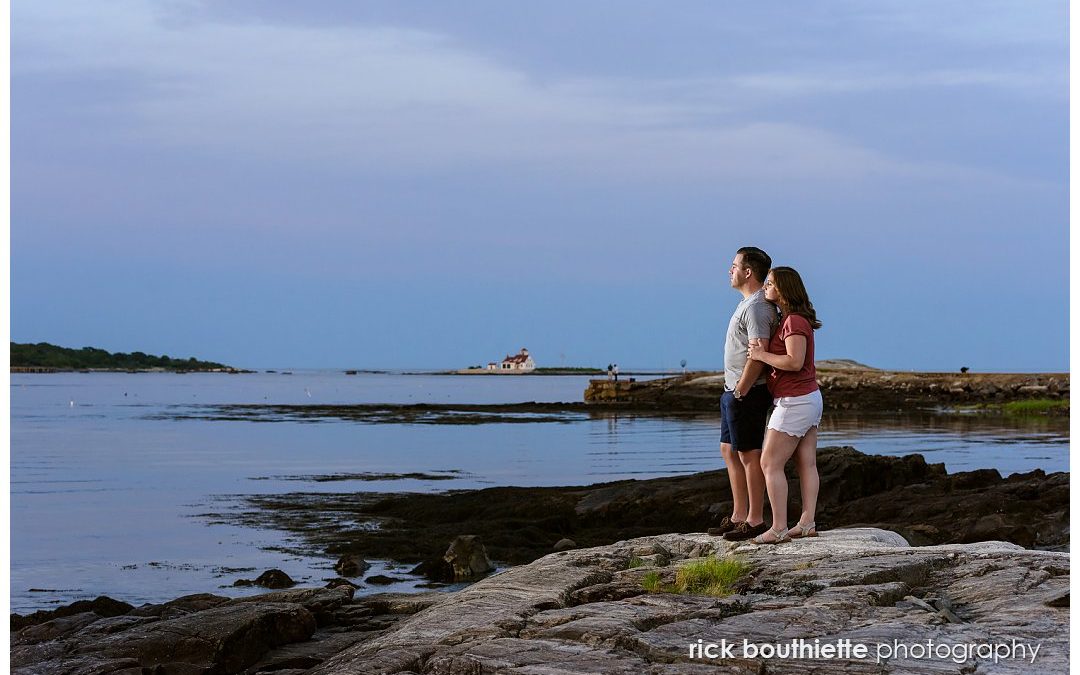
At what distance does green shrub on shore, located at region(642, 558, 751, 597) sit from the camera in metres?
7.33

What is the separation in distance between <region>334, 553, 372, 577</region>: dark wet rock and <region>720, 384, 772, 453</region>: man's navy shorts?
6.04 metres

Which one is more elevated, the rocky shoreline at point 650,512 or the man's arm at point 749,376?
the man's arm at point 749,376

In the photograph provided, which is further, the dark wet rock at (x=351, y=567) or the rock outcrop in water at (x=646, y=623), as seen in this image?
the dark wet rock at (x=351, y=567)

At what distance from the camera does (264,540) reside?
1605cm

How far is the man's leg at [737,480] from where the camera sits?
8.82 metres

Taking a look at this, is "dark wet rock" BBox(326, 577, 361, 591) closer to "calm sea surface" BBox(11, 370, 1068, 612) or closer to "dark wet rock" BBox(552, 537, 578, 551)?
"calm sea surface" BBox(11, 370, 1068, 612)

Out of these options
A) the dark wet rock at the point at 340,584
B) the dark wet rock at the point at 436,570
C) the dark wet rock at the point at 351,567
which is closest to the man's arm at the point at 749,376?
the dark wet rock at the point at 340,584

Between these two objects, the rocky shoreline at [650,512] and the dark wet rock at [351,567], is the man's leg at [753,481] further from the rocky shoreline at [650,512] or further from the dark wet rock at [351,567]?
the dark wet rock at [351,567]

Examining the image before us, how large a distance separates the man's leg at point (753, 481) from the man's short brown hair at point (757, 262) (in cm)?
130

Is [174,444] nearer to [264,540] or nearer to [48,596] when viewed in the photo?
[264,540]

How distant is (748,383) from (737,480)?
99cm

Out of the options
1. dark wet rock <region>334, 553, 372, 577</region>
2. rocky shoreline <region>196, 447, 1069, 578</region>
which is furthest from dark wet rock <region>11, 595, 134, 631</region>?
rocky shoreline <region>196, 447, 1069, 578</region>

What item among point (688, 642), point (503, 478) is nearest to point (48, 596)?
point (688, 642)

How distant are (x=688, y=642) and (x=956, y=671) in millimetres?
1330
